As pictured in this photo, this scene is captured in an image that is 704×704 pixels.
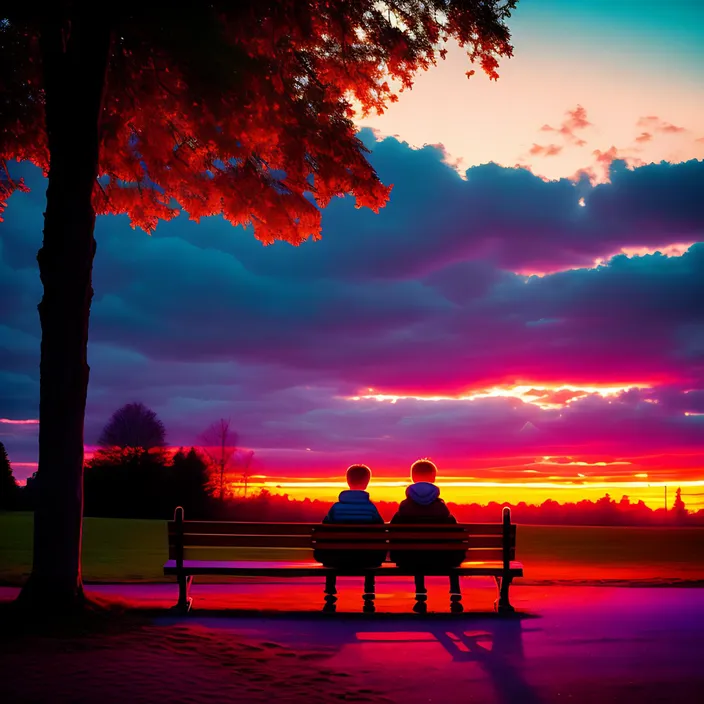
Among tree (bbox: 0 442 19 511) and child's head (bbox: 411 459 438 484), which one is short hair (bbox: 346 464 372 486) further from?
tree (bbox: 0 442 19 511)

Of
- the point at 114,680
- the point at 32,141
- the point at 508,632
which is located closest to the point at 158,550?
the point at 32,141

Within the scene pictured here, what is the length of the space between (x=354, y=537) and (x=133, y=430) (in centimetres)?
6553

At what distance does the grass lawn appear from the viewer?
19.4 metres

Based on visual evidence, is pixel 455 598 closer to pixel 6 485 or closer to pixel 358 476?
pixel 358 476

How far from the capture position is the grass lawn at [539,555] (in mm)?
19391

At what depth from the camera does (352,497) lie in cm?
1166

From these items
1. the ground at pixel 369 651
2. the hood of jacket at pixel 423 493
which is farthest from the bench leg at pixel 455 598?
the hood of jacket at pixel 423 493

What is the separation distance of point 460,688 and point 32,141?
11.8 m

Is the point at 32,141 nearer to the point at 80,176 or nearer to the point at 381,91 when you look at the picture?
the point at 80,176

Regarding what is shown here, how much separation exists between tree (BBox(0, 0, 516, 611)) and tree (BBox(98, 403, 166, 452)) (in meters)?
58.2

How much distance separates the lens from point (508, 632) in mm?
10422

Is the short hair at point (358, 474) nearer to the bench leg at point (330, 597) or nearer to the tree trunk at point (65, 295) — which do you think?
the bench leg at point (330, 597)

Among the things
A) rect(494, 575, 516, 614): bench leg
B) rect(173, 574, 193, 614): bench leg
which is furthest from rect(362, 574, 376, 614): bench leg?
rect(173, 574, 193, 614): bench leg

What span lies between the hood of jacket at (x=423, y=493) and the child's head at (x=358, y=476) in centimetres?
62
